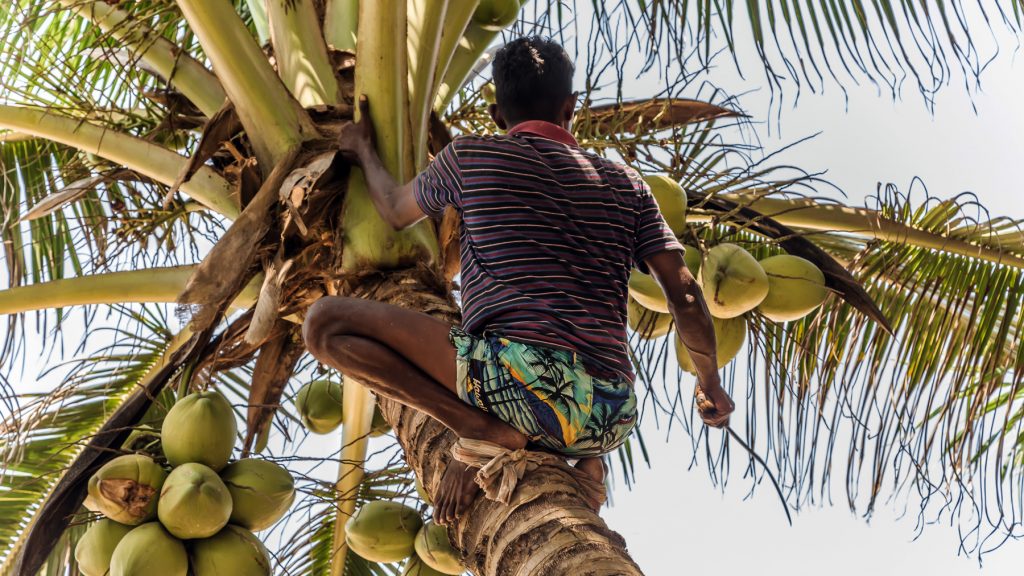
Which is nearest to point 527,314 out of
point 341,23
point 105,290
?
point 105,290

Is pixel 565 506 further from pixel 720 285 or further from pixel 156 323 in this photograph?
pixel 156 323

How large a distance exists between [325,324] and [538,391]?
1.28 ft

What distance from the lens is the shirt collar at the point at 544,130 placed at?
214 centimetres

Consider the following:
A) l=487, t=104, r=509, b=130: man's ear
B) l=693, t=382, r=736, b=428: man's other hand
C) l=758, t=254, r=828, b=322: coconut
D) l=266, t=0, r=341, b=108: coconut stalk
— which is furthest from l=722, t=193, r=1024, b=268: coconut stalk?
l=266, t=0, r=341, b=108: coconut stalk

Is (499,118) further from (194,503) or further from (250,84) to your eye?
(194,503)

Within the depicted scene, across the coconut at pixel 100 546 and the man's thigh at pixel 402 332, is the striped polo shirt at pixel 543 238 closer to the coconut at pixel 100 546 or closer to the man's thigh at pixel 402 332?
the man's thigh at pixel 402 332

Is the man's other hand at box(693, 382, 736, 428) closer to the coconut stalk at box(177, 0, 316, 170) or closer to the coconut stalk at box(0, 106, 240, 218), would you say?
the coconut stalk at box(177, 0, 316, 170)

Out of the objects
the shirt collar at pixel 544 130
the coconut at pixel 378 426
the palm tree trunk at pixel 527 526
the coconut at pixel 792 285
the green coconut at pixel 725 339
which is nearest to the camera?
the palm tree trunk at pixel 527 526

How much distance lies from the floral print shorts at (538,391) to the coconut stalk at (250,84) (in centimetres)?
80

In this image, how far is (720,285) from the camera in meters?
2.50

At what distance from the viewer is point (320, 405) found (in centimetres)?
315

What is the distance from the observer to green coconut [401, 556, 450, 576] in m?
2.69

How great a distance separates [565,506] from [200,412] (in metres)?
1.01

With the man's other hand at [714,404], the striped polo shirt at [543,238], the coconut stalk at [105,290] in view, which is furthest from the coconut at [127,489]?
the man's other hand at [714,404]
